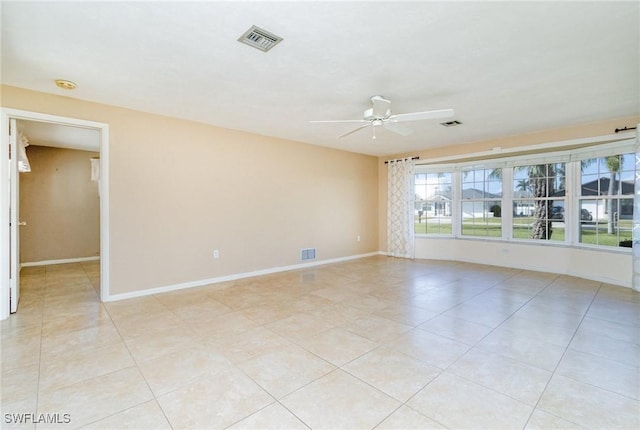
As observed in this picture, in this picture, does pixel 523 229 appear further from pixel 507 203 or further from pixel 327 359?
pixel 327 359

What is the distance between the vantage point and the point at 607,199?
4.78 m

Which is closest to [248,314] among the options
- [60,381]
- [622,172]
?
[60,381]

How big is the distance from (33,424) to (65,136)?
5.33 metres

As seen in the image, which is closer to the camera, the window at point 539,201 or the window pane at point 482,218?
the window at point 539,201

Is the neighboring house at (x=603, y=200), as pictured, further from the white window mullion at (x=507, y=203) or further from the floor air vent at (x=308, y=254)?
the floor air vent at (x=308, y=254)

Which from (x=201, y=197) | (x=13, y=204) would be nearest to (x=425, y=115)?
(x=201, y=197)

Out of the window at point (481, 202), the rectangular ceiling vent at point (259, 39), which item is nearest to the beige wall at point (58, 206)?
the rectangular ceiling vent at point (259, 39)

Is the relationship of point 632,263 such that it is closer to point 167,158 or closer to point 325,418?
point 325,418

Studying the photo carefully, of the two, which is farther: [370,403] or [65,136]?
[65,136]

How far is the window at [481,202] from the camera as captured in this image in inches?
240

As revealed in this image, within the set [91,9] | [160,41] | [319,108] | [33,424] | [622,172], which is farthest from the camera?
[622,172]

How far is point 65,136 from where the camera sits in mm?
5262

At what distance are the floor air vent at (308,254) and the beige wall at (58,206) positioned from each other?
4784mm

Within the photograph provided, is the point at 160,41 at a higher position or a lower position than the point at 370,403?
higher
